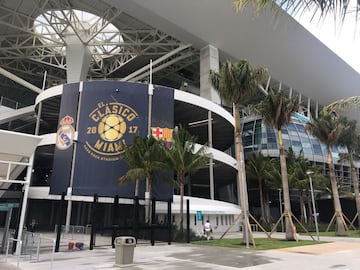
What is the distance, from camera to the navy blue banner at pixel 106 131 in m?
27.5

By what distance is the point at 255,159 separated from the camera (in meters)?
42.9

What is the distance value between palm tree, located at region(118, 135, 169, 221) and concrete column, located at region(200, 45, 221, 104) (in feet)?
60.6

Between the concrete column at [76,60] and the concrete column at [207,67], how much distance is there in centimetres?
1745

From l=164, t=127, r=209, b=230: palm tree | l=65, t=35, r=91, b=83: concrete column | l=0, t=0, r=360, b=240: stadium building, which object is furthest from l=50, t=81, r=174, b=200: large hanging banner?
l=65, t=35, r=91, b=83: concrete column

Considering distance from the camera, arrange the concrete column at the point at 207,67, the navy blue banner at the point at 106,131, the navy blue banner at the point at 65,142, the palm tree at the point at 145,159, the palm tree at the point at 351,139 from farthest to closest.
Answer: the concrete column at the point at 207,67 → the palm tree at the point at 351,139 → the navy blue banner at the point at 65,142 → the navy blue banner at the point at 106,131 → the palm tree at the point at 145,159

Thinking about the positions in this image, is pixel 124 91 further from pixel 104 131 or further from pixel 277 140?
pixel 277 140

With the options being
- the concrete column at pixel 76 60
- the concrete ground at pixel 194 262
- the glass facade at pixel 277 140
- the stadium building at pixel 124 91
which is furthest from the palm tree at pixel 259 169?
the concrete column at pixel 76 60

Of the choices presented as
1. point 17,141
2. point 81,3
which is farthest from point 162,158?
point 81,3

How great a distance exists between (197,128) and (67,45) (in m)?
23.6

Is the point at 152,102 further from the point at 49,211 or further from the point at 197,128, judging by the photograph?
the point at 49,211

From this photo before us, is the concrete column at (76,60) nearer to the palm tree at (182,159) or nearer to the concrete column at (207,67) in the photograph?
the concrete column at (207,67)

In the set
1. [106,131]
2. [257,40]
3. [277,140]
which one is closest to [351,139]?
[277,140]

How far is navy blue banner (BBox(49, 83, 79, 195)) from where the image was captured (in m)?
28.2

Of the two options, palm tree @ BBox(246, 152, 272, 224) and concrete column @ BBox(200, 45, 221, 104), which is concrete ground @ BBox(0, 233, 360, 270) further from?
concrete column @ BBox(200, 45, 221, 104)
